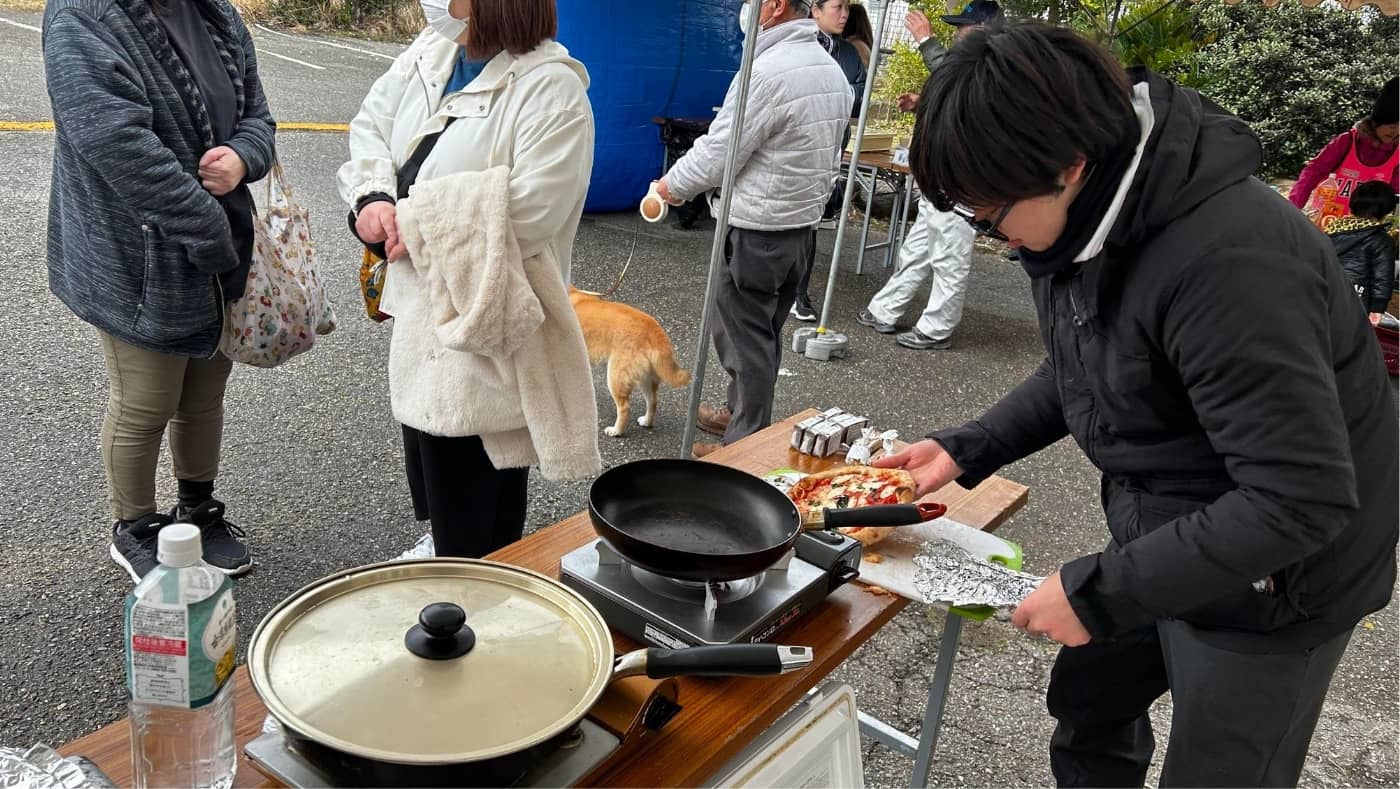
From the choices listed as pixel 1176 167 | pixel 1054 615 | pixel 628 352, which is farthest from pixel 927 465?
pixel 628 352

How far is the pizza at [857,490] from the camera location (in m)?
1.89

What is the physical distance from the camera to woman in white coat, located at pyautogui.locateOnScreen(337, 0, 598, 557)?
2227 millimetres

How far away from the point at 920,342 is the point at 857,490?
4.44 metres

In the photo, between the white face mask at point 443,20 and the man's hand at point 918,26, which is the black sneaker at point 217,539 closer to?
the white face mask at point 443,20

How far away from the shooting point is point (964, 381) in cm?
579

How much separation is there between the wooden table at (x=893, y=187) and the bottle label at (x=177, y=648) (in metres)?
6.10

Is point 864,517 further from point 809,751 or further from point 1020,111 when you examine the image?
point 1020,111

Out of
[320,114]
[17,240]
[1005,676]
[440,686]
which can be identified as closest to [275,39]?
[320,114]

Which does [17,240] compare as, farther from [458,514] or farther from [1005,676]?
[1005,676]

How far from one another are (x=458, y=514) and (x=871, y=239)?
22.6 ft

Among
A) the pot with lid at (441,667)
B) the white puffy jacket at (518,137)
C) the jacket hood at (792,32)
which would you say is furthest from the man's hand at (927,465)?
the jacket hood at (792,32)

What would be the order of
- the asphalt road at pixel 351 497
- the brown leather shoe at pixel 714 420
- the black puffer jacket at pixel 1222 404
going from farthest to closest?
the brown leather shoe at pixel 714 420, the asphalt road at pixel 351 497, the black puffer jacket at pixel 1222 404

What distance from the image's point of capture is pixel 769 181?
3982mm

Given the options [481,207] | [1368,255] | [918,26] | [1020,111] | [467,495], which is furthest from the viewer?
[1368,255]
